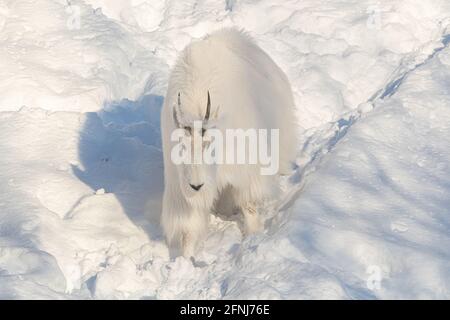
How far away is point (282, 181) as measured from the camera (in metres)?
6.59

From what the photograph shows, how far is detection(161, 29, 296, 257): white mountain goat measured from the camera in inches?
194

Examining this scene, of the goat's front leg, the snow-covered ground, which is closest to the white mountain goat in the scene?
the goat's front leg

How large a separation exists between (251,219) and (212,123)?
1154mm

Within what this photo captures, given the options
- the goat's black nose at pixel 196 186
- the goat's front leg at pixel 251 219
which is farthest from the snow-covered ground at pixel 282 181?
the goat's black nose at pixel 196 186

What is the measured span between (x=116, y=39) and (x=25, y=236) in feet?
12.7

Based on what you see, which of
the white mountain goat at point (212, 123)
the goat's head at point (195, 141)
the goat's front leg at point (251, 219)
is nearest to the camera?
the goat's head at point (195, 141)

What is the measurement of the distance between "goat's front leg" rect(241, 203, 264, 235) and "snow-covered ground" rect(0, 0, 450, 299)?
0.09m

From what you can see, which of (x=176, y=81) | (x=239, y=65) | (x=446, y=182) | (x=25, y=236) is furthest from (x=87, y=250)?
(x=446, y=182)

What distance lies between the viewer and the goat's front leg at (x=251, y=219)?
5.75 metres

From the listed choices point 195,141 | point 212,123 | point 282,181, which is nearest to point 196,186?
point 195,141

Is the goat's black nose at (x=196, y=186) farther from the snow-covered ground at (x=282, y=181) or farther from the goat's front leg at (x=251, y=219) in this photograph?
the goat's front leg at (x=251, y=219)

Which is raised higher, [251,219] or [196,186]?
[196,186]

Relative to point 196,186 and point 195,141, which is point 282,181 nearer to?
point 196,186

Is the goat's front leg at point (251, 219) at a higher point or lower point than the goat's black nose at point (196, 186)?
lower
